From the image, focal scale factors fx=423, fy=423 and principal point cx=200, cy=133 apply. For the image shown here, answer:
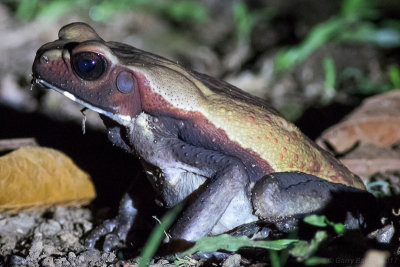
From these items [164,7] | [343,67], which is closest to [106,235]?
[343,67]

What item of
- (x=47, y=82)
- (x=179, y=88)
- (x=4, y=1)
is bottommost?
(x=47, y=82)

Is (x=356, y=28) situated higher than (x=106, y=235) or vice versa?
(x=356, y=28)

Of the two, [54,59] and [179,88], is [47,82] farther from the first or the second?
[179,88]

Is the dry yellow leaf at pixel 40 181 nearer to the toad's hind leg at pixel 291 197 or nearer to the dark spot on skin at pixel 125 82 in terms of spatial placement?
the dark spot on skin at pixel 125 82

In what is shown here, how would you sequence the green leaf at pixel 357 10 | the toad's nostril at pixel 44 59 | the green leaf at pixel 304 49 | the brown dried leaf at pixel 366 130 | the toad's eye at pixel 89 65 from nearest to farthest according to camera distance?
the toad's eye at pixel 89 65 → the toad's nostril at pixel 44 59 → the brown dried leaf at pixel 366 130 → the green leaf at pixel 304 49 → the green leaf at pixel 357 10

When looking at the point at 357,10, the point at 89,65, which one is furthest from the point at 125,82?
the point at 357,10

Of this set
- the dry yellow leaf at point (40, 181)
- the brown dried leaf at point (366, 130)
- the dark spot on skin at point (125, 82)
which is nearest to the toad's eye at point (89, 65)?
the dark spot on skin at point (125, 82)

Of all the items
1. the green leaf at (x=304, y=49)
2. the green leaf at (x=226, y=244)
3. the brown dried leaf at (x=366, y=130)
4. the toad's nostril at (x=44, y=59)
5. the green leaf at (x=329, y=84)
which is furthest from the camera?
the green leaf at (x=304, y=49)
